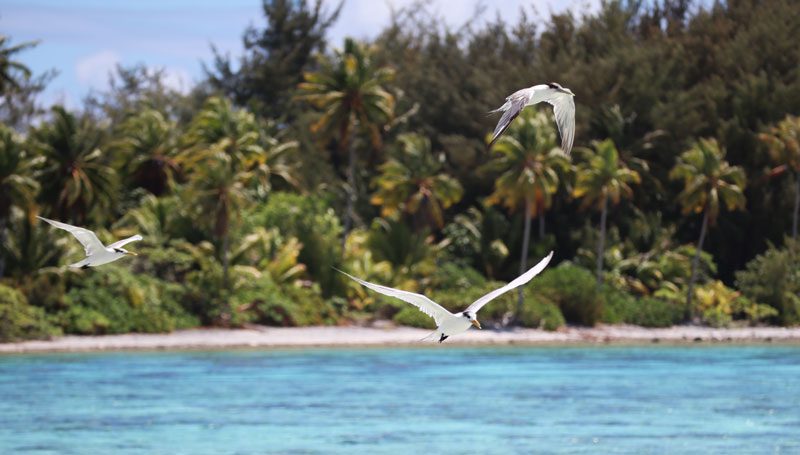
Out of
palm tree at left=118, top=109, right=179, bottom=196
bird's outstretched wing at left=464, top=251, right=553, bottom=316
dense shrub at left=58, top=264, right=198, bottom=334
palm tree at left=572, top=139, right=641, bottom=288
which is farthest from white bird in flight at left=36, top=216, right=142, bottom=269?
palm tree at left=118, top=109, right=179, bottom=196

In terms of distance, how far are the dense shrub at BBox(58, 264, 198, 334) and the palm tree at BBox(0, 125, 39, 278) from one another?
2348 millimetres

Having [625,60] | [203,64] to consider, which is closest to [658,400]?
[625,60]

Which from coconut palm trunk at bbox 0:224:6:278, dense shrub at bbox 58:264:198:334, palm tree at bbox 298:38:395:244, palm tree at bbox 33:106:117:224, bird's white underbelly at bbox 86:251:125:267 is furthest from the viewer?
palm tree at bbox 298:38:395:244

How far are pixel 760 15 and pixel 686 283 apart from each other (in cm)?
1465

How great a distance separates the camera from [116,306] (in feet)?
135

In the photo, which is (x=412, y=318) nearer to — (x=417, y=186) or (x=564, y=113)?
(x=417, y=186)

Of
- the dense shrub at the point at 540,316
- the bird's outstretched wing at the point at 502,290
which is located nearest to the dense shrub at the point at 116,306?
the dense shrub at the point at 540,316

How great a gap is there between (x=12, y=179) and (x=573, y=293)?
19.7 meters

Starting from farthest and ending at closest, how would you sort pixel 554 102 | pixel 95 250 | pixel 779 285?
1. pixel 779 285
2. pixel 95 250
3. pixel 554 102

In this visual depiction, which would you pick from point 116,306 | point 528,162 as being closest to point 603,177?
point 528,162

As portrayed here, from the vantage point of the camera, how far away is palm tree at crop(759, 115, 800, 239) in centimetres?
5072

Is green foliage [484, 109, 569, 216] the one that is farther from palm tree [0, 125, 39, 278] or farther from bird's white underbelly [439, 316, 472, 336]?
bird's white underbelly [439, 316, 472, 336]

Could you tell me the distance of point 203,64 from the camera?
72938 mm

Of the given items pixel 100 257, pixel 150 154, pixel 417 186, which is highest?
pixel 150 154
